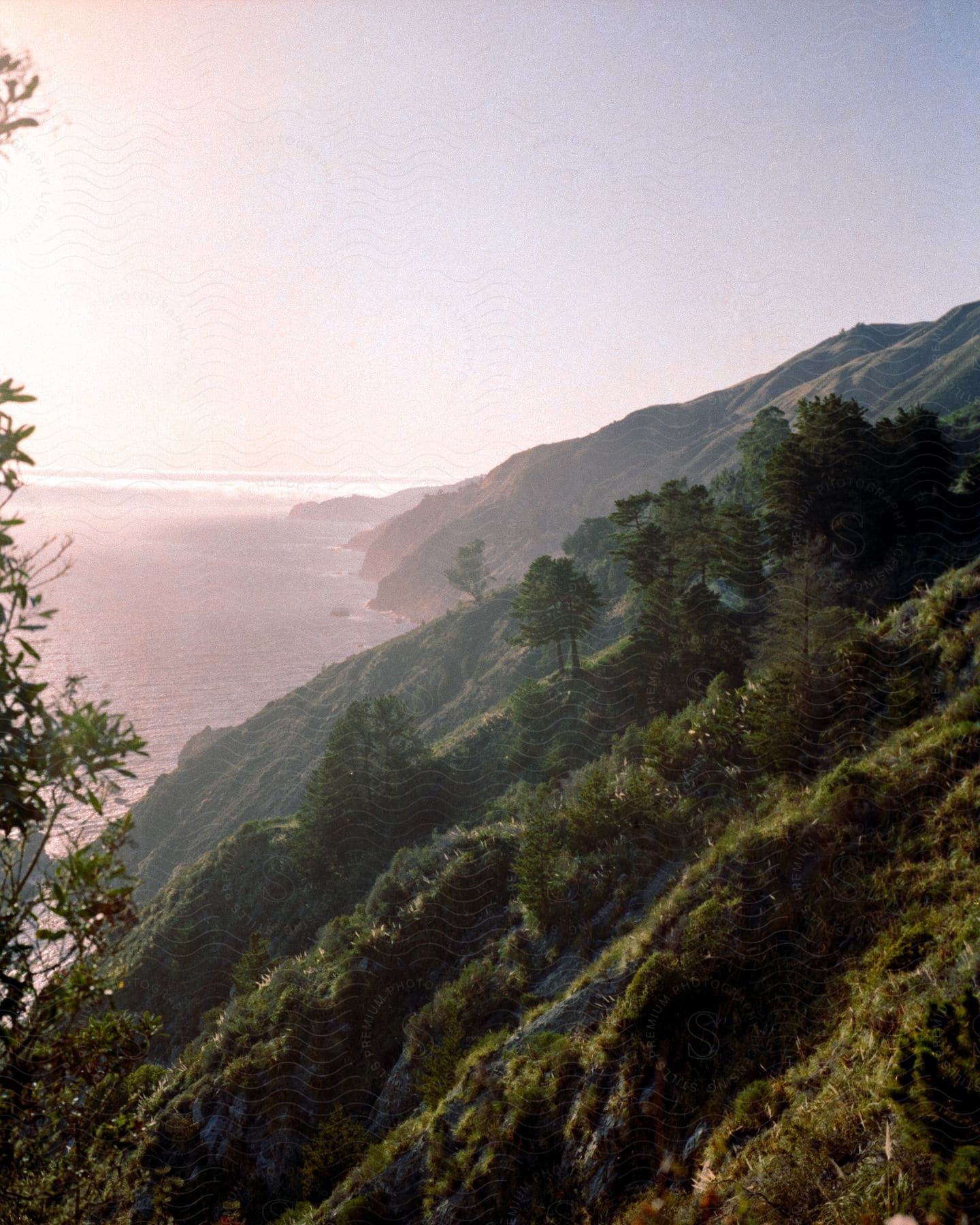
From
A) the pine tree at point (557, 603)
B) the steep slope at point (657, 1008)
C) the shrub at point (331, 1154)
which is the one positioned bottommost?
the shrub at point (331, 1154)

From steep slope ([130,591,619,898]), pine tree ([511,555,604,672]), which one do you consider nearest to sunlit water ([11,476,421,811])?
steep slope ([130,591,619,898])

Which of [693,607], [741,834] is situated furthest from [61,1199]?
[693,607]

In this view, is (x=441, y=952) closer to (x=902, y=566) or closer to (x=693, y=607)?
(x=693, y=607)

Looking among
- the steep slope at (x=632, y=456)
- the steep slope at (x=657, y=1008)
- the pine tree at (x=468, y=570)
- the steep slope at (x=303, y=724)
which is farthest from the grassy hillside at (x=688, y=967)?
the steep slope at (x=632, y=456)

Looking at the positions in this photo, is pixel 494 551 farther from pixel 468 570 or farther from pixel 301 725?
pixel 301 725

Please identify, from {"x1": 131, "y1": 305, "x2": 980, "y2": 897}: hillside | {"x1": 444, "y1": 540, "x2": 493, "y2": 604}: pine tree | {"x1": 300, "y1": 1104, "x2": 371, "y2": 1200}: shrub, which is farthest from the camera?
{"x1": 444, "y1": 540, "x2": 493, "y2": 604}: pine tree

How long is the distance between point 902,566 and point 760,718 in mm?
18582

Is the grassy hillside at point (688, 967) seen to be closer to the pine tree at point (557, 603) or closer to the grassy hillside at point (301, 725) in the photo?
the pine tree at point (557, 603)

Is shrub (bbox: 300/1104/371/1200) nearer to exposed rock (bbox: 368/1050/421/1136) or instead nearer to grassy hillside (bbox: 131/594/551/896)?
exposed rock (bbox: 368/1050/421/1136)

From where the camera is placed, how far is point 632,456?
174750 millimetres

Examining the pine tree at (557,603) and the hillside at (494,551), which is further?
the hillside at (494,551)

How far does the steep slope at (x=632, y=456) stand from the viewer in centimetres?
14362

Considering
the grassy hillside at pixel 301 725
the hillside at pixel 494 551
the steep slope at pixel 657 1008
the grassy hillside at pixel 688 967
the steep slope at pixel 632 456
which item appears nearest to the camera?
the grassy hillside at pixel 688 967

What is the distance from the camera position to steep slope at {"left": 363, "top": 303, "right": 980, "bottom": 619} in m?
144
